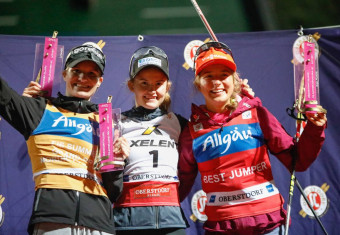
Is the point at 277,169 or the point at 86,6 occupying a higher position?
the point at 86,6

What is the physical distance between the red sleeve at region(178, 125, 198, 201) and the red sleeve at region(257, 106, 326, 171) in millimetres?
355

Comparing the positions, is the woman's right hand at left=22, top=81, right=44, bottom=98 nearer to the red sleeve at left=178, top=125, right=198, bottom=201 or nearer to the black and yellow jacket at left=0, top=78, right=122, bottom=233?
the black and yellow jacket at left=0, top=78, right=122, bottom=233

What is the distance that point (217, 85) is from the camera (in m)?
2.04

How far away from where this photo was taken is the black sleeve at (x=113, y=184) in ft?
6.18

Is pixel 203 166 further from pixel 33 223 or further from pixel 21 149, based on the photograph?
pixel 21 149

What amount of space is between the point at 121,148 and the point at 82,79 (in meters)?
0.38

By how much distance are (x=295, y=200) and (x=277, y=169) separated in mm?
212

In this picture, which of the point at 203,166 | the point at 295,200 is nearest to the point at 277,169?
the point at 295,200

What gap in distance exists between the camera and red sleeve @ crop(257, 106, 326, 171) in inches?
73.4

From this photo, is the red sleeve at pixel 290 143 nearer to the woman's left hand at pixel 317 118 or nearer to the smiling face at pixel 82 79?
the woman's left hand at pixel 317 118

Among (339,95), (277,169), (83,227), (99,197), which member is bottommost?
(83,227)

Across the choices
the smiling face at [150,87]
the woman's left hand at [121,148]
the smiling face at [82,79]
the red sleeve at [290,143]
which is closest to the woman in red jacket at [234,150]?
the red sleeve at [290,143]

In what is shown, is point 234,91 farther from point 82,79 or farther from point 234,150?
point 82,79

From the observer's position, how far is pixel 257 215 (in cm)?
184
